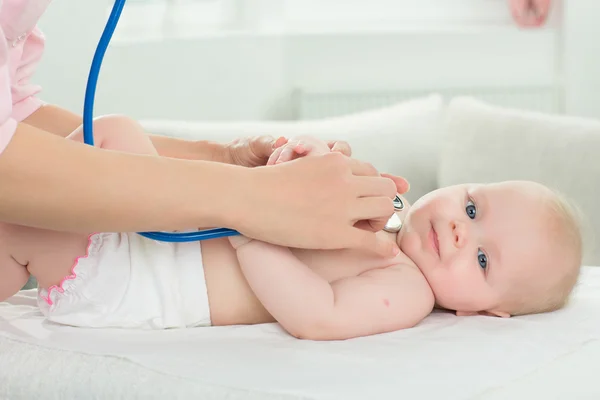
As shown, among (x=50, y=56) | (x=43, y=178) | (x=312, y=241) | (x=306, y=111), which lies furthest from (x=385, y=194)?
(x=306, y=111)

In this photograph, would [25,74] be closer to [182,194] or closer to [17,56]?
[17,56]

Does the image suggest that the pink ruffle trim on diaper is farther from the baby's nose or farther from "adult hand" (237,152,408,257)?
the baby's nose

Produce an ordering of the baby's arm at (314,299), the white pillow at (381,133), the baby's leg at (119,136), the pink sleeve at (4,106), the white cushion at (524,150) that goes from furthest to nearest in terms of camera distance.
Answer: the white pillow at (381,133) → the white cushion at (524,150) → the baby's leg at (119,136) → the baby's arm at (314,299) → the pink sleeve at (4,106)

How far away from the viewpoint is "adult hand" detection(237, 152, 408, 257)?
1.02m

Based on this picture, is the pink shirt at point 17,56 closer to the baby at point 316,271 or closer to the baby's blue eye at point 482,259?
the baby at point 316,271

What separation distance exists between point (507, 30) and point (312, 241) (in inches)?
105

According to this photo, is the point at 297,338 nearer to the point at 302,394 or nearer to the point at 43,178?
the point at 302,394

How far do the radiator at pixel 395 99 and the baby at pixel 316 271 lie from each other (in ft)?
6.53

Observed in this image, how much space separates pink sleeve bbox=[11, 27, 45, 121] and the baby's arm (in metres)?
0.44

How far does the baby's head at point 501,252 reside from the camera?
4.23 feet

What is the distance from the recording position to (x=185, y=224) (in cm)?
99

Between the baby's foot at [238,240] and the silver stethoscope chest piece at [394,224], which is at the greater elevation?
the baby's foot at [238,240]

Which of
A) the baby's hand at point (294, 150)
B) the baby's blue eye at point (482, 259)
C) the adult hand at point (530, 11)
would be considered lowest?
the baby's blue eye at point (482, 259)

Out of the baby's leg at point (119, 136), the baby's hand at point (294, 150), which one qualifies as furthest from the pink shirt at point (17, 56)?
the baby's hand at point (294, 150)
